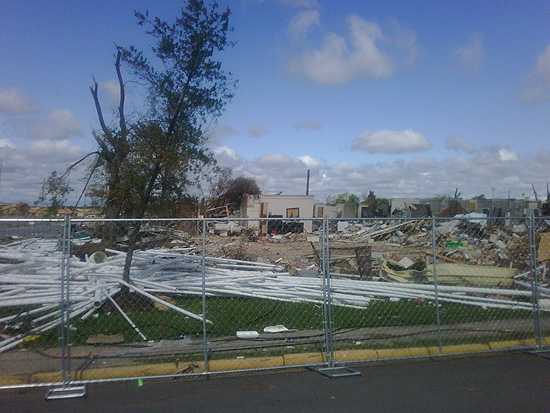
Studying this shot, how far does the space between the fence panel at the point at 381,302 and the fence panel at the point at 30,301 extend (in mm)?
Answer: 3951

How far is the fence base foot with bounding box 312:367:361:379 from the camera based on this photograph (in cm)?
749

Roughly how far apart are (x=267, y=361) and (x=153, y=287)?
3.86 meters

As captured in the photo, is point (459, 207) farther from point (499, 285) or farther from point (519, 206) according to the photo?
point (499, 285)

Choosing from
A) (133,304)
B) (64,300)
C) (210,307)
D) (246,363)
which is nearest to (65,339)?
(64,300)

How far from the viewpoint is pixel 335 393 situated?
675 centimetres

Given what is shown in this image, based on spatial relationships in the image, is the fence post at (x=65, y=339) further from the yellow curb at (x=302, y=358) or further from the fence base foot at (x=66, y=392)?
the yellow curb at (x=302, y=358)

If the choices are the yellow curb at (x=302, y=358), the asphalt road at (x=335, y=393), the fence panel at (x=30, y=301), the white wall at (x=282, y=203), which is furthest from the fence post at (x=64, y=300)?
the white wall at (x=282, y=203)

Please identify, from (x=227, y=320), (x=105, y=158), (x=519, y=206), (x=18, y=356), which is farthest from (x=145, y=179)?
(x=519, y=206)

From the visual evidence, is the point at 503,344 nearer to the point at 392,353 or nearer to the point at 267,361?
the point at 392,353

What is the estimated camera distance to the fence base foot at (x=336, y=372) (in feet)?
24.6

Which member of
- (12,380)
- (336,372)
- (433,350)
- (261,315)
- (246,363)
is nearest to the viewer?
(12,380)

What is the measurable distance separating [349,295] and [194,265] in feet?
10.8

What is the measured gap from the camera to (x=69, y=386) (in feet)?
22.7

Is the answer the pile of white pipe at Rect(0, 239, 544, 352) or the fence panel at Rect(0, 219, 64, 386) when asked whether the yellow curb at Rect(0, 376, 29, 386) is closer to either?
the fence panel at Rect(0, 219, 64, 386)
